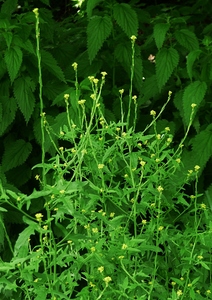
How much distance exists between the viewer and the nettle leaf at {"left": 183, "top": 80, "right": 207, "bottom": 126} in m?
3.31

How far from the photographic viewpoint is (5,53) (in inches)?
134

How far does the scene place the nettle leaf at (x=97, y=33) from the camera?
3.46 metres

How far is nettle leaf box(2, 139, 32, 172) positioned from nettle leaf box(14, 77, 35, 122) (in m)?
0.28

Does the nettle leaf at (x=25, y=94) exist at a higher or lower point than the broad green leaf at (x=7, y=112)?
higher

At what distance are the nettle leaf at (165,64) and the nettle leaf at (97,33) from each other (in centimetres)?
29

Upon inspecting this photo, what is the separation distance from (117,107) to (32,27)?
59 centimetres

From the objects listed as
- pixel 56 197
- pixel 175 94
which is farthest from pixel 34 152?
pixel 56 197

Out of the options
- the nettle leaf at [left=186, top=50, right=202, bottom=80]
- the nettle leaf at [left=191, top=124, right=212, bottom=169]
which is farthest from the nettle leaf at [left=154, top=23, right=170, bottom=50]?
the nettle leaf at [left=191, top=124, right=212, bottom=169]

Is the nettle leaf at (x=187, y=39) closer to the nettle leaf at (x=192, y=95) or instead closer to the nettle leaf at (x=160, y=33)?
the nettle leaf at (x=160, y=33)

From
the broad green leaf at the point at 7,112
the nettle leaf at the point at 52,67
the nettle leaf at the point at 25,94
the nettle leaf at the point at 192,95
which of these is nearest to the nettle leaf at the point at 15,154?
the broad green leaf at the point at 7,112

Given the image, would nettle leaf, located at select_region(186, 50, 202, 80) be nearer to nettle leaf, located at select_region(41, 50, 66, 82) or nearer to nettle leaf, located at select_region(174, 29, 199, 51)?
nettle leaf, located at select_region(174, 29, 199, 51)

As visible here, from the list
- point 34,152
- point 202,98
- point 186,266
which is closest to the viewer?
point 186,266

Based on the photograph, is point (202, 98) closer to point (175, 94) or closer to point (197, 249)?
point (175, 94)

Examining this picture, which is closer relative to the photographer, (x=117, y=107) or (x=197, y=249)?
(x=197, y=249)
